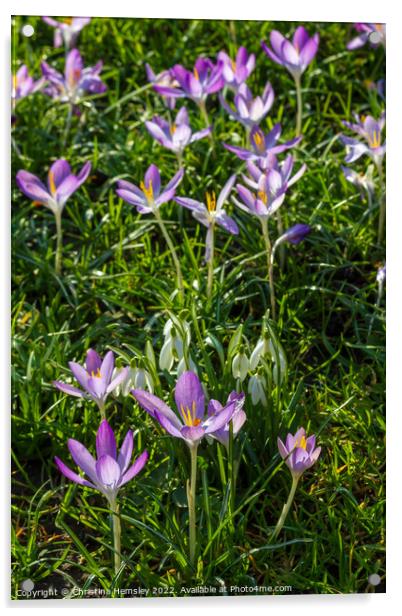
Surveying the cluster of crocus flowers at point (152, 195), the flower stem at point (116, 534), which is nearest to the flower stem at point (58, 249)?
the cluster of crocus flowers at point (152, 195)

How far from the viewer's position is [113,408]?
1.79 meters

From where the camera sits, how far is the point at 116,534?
162cm

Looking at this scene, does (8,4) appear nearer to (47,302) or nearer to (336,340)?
(47,302)

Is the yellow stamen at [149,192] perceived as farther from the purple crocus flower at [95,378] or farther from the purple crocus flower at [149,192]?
the purple crocus flower at [95,378]

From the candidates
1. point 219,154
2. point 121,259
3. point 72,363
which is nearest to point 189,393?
point 72,363

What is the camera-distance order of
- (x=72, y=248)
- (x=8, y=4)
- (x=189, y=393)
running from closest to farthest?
(x=189, y=393) → (x=8, y=4) → (x=72, y=248)

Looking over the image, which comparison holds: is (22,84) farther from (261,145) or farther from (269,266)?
(269,266)

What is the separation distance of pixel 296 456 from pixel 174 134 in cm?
64

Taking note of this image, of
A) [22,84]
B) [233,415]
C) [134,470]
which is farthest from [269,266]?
[22,84]

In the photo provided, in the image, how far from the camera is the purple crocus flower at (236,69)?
2039 millimetres

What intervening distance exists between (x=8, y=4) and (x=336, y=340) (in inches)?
30.5

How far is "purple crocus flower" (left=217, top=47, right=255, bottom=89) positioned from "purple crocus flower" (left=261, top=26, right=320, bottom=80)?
4 centimetres

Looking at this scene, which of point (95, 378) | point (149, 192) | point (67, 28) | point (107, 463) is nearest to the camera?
point (107, 463)

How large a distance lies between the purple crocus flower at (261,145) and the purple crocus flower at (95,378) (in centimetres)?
Answer: 44
